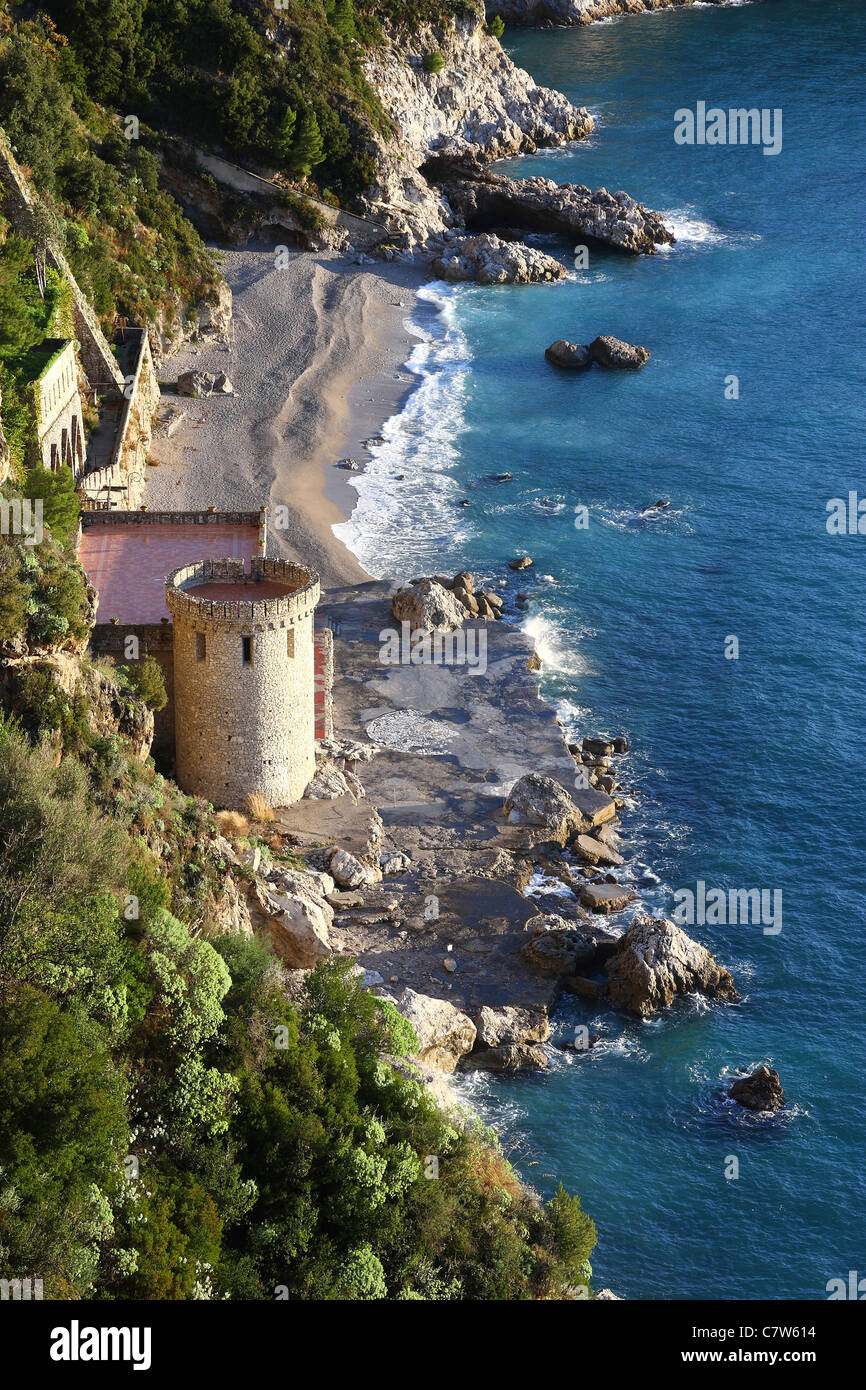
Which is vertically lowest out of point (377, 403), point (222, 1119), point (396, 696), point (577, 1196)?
point (577, 1196)

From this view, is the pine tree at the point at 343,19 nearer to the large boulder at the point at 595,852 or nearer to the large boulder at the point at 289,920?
the large boulder at the point at 595,852

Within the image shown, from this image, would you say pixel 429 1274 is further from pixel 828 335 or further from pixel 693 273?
pixel 693 273

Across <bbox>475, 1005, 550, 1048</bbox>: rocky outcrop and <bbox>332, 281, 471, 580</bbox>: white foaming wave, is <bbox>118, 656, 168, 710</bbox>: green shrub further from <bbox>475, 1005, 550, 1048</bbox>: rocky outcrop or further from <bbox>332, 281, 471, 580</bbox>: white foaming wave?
<bbox>332, 281, 471, 580</bbox>: white foaming wave

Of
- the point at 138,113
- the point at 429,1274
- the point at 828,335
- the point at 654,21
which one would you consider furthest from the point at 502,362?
the point at 654,21

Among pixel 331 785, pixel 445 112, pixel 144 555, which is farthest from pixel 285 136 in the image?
pixel 331 785

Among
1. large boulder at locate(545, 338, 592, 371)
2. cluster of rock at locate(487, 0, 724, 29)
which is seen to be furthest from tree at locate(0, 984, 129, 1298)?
cluster of rock at locate(487, 0, 724, 29)
